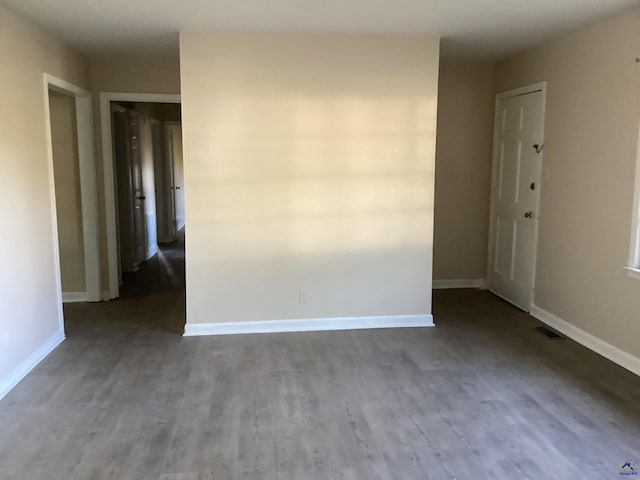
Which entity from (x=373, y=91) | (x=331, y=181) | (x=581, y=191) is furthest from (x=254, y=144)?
(x=581, y=191)

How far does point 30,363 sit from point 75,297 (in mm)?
1772

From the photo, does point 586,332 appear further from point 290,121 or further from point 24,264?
point 24,264

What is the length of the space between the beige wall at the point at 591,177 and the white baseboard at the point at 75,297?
439 centimetres

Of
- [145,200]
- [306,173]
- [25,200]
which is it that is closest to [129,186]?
[145,200]

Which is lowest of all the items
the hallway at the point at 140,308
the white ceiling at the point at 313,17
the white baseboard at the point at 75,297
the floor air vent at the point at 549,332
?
the hallway at the point at 140,308

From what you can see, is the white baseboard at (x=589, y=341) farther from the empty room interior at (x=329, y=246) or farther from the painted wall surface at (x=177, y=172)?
the painted wall surface at (x=177, y=172)

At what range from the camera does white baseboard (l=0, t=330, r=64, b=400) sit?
10.7 feet

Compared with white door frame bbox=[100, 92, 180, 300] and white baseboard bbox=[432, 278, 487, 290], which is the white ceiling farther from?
white baseboard bbox=[432, 278, 487, 290]

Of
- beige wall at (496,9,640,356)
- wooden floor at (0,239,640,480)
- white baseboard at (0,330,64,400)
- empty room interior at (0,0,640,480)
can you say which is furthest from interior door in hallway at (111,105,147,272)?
beige wall at (496,9,640,356)

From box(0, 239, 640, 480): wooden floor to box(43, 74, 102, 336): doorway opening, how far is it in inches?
39.5

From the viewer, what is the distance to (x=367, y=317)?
4547 millimetres

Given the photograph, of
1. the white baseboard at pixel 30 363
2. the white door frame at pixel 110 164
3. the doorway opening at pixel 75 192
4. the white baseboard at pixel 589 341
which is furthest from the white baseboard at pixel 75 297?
the white baseboard at pixel 589 341

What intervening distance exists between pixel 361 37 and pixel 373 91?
427mm

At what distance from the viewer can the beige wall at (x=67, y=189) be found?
500cm
